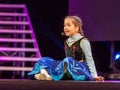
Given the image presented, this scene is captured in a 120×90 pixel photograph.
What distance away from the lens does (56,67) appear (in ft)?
11.0

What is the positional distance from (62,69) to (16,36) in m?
4.50

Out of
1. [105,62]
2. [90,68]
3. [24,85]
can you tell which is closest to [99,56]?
[105,62]

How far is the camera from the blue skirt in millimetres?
3275

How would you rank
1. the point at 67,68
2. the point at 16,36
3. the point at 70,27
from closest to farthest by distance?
the point at 67,68 → the point at 70,27 → the point at 16,36

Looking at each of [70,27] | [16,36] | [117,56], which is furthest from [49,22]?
[70,27]

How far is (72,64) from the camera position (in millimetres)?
3279

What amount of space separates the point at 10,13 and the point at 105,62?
1.85 meters

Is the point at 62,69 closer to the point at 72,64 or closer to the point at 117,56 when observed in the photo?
the point at 72,64

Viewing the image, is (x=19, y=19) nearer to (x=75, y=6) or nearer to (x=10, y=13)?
(x=10, y=13)

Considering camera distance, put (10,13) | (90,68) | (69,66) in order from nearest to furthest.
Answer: (69,66) < (90,68) < (10,13)

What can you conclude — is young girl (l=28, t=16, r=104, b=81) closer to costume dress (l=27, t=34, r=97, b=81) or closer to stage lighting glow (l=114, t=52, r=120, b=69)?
costume dress (l=27, t=34, r=97, b=81)

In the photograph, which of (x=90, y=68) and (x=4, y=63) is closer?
(x=90, y=68)

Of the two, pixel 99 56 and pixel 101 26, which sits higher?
pixel 101 26

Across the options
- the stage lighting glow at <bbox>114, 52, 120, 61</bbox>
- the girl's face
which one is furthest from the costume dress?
the stage lighting glow at <bbox>114, 52, 120, 61</bbox>
